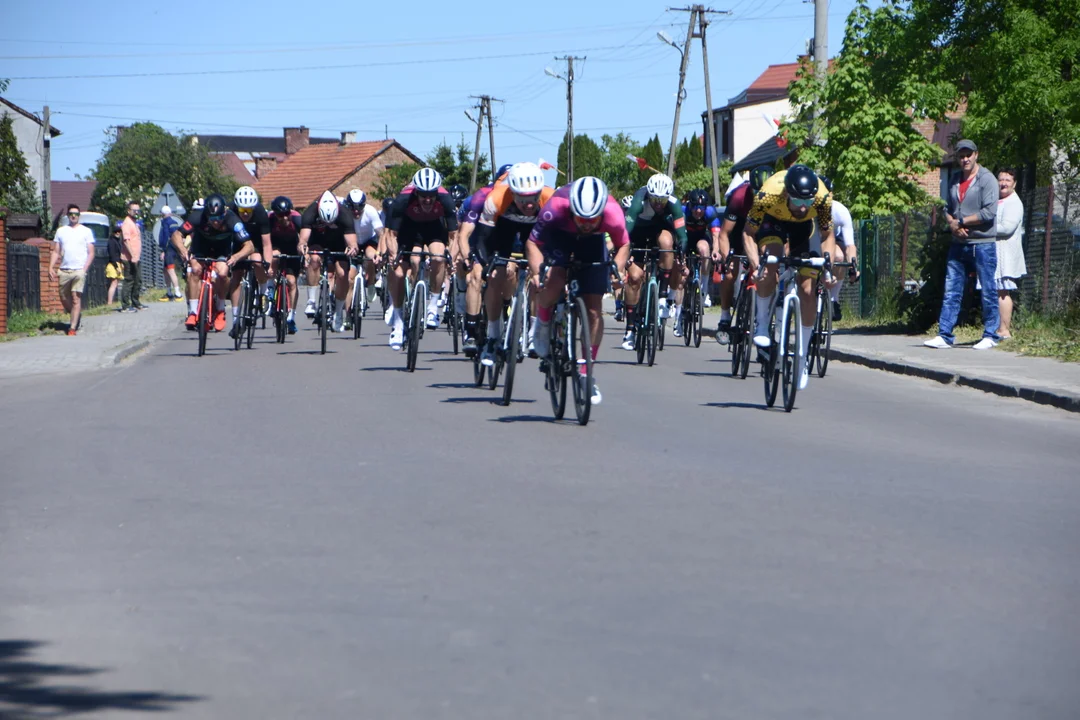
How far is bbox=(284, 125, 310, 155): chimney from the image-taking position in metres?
154

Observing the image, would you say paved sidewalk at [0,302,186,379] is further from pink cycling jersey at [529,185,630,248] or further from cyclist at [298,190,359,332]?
pink cycling jersey at [529,185,630,248]

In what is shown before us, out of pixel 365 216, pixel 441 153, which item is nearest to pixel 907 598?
pixel 365 216

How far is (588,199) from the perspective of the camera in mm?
10000

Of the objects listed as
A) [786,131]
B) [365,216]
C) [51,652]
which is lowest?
[51,652]

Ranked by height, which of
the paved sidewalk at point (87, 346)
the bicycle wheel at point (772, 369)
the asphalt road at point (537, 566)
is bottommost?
the paved sidewalk at point (87, 346)

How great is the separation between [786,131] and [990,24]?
12.7 ft

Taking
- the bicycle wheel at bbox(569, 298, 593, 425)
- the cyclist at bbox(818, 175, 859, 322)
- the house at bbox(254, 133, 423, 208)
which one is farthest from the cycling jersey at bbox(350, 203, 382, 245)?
the house at bbox(254, 133, 423, 208)

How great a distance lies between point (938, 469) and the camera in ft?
27.9

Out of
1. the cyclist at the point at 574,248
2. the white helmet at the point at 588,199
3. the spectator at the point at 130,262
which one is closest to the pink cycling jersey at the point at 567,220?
the cyclist at the point at 574,248

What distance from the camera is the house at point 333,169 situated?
334ft

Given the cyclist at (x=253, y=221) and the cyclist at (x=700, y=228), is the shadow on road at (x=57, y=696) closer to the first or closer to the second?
the cyclist at (x=253, y=221)

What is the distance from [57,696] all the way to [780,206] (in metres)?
8.52

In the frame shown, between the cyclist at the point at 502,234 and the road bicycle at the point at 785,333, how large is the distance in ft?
5.80

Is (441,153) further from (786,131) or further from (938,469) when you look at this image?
(938,469)
